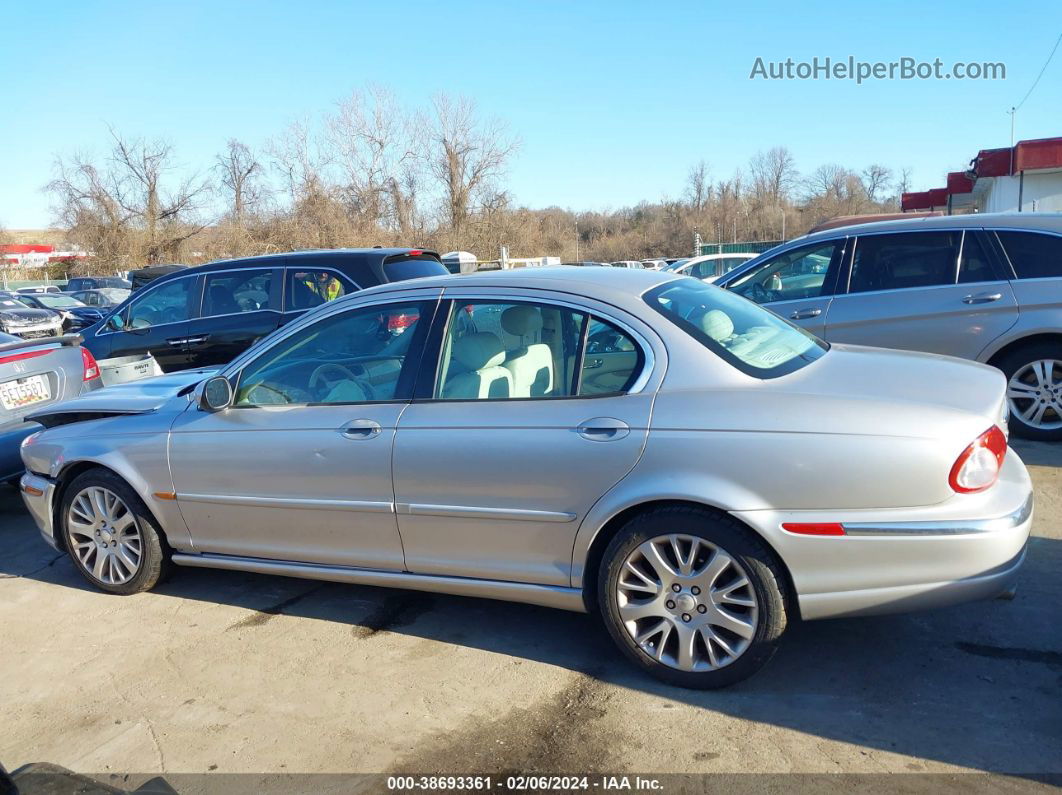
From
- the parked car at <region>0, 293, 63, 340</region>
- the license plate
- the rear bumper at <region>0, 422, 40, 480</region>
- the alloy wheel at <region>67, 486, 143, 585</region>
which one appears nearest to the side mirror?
the alloy wheel at <region>67, 486, 143, 585</region>

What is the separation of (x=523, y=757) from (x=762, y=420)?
150 cm

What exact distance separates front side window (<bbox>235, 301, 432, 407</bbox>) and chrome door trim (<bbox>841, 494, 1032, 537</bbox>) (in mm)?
2208

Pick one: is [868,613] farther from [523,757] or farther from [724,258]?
[724,258]

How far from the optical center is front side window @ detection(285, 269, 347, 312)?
7.91 m

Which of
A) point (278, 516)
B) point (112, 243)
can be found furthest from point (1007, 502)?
point (112, 243)

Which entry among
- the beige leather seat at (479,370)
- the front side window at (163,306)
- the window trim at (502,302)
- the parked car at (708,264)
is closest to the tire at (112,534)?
the window trim at (502,302)

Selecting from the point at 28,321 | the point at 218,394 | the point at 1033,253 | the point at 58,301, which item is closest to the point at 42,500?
the point at 218,394

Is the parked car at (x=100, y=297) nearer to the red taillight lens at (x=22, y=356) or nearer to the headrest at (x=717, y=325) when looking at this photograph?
the red taillight lens at (x=22, y=356)

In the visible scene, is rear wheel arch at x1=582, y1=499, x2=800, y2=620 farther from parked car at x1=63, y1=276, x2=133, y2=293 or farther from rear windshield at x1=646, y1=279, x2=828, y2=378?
parked car at x1=63, y1=276, x2=133, y2=293

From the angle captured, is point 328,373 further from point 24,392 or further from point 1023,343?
point 1023,343

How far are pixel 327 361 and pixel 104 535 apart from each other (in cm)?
165

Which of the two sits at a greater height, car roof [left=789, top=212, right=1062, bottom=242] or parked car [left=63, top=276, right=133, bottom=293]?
parked car [left=63, top=276, right=133, bottom=293]

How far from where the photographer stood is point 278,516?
4.04 m

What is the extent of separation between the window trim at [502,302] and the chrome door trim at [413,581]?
2.60 ft
